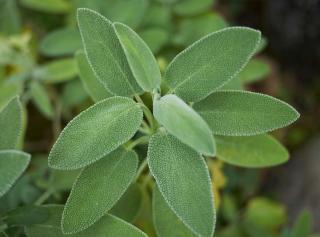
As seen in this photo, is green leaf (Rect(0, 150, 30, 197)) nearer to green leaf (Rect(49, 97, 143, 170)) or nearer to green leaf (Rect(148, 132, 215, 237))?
green leaf (Rect(49, 97, 143, 170))

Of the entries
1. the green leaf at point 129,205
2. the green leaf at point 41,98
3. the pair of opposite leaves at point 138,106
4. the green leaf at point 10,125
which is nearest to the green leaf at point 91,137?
the pair of opposite leaves at point 138,106

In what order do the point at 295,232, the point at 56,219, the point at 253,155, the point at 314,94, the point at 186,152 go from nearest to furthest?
the point at 186,152
the point at 56,219
the point at 253,155
the point at 295,232
the point at 314,94

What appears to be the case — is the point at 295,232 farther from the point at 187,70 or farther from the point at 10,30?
the point at 10,30

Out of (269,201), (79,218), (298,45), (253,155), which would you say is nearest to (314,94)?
(298,45)

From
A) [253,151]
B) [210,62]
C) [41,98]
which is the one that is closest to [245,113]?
[210,62]

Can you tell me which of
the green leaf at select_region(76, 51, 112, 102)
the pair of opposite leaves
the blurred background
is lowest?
the blurred background

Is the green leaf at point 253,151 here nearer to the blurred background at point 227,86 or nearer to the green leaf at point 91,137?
the blurred background at point 227,86

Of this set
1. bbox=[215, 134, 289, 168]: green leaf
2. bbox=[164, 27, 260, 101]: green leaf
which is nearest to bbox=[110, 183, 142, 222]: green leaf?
bbox=[215, 134, 289, 168]: green leaf

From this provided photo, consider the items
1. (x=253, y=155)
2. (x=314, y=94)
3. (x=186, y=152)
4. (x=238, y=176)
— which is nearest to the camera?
(x=186, y=152)
